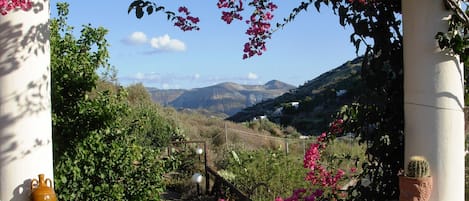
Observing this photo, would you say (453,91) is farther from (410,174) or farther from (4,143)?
(4,143)

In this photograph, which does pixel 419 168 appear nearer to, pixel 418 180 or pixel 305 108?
pixel 418 180

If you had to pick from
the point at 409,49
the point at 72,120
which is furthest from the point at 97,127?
the point at 409,49

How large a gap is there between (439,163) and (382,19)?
2.21ft

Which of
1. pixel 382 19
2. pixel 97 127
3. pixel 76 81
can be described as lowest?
pixel 97 127

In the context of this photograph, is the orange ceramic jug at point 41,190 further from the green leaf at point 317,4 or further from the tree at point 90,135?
the green leaf at point 317,4

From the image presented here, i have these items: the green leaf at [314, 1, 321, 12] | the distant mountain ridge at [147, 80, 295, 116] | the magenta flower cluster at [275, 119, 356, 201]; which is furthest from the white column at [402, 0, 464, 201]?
the distant mountain ridge at [147, 80, 295, 116]

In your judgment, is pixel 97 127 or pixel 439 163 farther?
pixel 97 127

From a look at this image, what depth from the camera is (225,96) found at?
105 feet

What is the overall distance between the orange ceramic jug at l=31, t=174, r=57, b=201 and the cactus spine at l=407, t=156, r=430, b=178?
143 cm

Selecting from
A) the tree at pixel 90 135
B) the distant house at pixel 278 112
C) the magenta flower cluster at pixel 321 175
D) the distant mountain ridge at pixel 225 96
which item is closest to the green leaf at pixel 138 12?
the magenta flower cluster at pixel 321 175

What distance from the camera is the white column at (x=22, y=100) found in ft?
7.41

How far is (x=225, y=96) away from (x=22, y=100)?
2985 cm

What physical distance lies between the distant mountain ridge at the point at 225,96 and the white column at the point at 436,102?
23.7 metres

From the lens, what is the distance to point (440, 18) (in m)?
1.98
